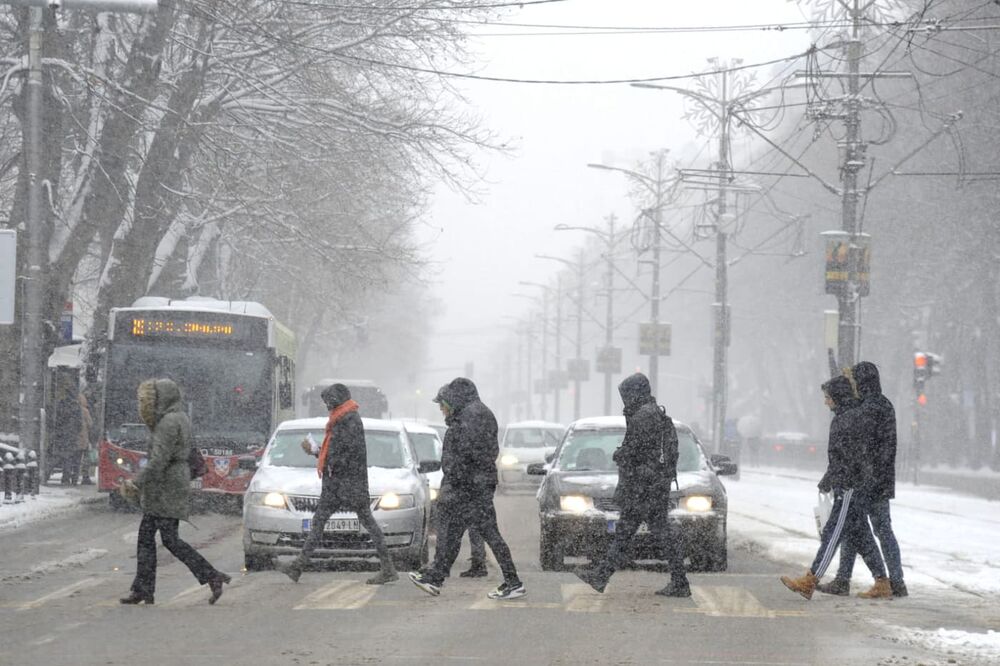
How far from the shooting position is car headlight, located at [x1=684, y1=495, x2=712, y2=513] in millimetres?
15281

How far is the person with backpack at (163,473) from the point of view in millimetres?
11523

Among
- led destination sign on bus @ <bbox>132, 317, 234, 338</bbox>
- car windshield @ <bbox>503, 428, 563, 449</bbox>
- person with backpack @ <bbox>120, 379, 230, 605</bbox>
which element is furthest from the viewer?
car windshield @ <bbox>503, 428, 563, 449</bbox>

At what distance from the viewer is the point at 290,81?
33.6m

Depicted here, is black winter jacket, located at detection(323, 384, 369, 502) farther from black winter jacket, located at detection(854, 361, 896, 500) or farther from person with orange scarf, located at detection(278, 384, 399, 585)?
black winter jacket, located at detection(854, 361, 896, 500)

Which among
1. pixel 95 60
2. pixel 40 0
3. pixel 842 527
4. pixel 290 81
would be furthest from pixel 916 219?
pixel 842 527

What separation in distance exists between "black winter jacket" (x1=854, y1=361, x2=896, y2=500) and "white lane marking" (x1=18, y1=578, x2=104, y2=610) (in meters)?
5.95

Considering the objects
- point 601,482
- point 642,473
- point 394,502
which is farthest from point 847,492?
point 394,502

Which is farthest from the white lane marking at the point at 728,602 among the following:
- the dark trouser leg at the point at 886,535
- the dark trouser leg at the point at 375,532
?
the dark trouser leg at the point at 375,532

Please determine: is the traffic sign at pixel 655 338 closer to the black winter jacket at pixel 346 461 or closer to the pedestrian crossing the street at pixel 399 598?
the pedestrian crossing the street at pixel 399 598

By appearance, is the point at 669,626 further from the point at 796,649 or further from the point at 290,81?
the point at 290,81

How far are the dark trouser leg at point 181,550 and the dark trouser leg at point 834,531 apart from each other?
4.30 meters

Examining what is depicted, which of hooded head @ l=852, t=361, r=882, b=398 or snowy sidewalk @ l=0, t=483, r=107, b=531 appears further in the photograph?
snowy sidewalk @ l=0, t=483, r=107, b=531

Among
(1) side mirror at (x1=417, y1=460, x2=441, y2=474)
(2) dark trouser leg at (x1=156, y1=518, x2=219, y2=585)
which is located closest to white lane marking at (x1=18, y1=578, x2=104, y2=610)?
(2) dark trouser leg at (x1=156, y1=518, x2=219, y2=585)

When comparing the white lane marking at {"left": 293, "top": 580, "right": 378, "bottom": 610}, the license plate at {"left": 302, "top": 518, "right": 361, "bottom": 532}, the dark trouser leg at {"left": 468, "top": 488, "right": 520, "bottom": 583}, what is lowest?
the white lane marking at {"left": 293, "top": 580, "right": 378, "bottom": 610}
